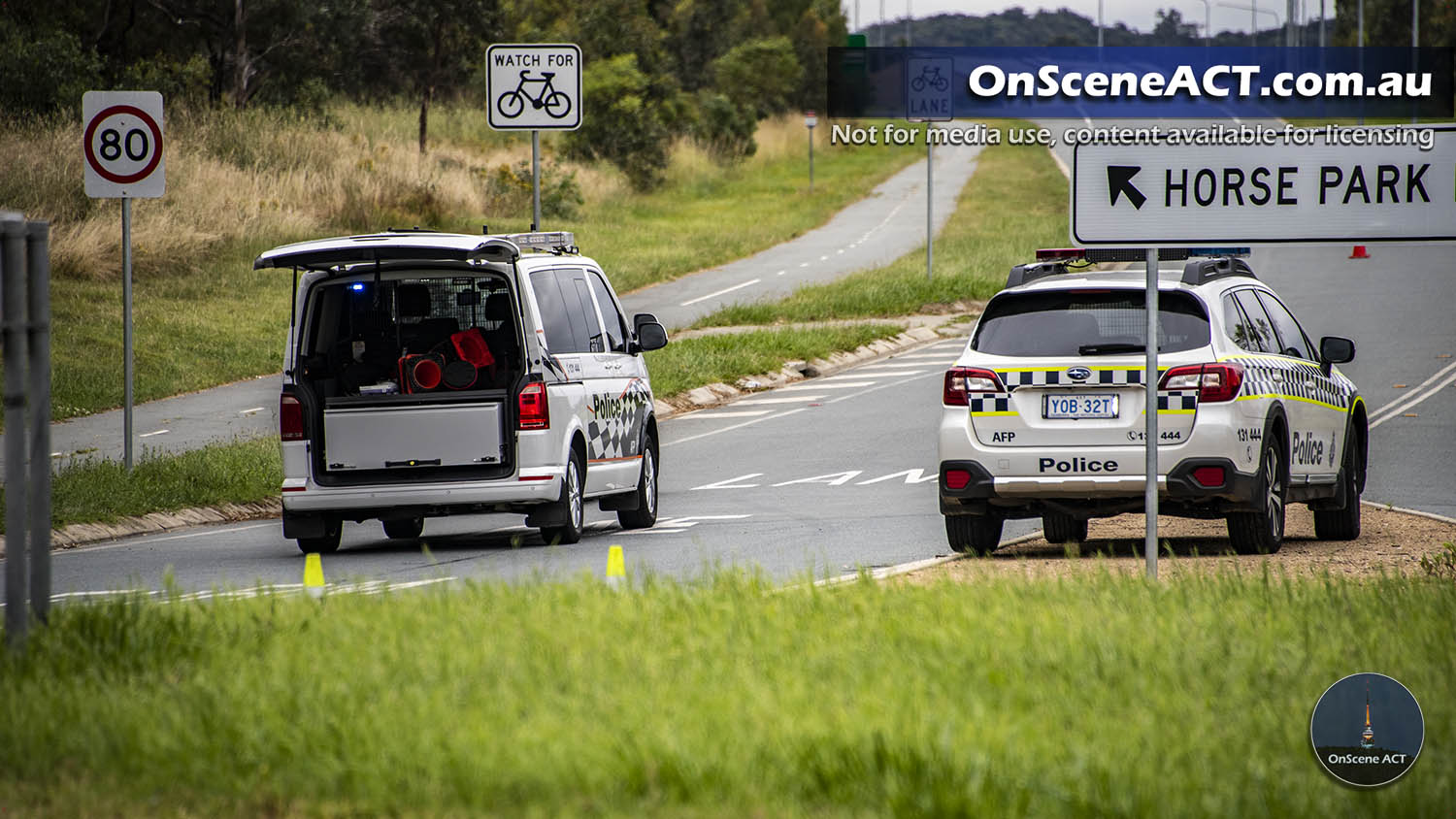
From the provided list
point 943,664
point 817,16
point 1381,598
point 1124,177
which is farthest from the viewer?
point 817,16

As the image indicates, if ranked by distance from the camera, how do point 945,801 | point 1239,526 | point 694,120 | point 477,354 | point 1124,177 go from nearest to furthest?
1. point 945,801
2. point 1124,177
3. point 1239,526
4. point 477,354
5. point 694,120

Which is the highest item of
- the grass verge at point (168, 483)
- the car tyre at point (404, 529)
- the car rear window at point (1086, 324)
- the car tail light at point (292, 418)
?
the car rear window at point (1086, 324)

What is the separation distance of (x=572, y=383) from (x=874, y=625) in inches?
248

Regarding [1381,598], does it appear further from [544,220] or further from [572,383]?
[544,220]

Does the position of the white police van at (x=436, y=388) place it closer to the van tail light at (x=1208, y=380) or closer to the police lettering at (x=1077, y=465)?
the police lettering at (x=1077, y=465)

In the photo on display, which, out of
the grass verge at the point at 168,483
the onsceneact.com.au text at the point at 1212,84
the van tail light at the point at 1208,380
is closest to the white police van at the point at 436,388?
the grass verge at the point at 168,483

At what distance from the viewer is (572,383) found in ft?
44.1

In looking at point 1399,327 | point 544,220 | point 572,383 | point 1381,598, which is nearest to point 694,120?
point 544,220

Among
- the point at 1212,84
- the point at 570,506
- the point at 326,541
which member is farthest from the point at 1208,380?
the point at 1212,84

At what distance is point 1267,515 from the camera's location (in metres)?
11.7

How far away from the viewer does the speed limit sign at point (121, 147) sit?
634 inches

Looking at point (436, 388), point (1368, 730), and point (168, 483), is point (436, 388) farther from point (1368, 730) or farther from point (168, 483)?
point (1368, 730)

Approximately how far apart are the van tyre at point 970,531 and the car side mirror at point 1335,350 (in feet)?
9.28

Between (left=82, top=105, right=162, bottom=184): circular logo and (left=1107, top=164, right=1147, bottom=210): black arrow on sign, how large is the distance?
A: 963cm
